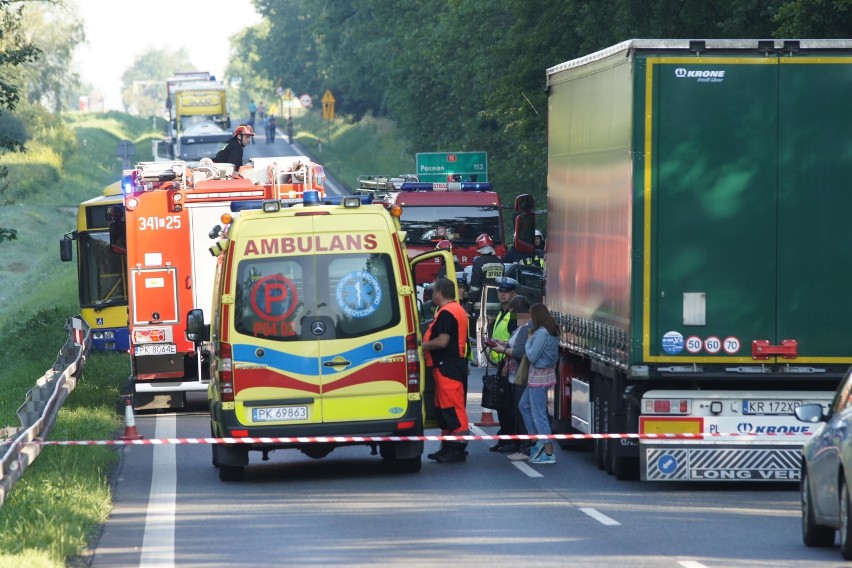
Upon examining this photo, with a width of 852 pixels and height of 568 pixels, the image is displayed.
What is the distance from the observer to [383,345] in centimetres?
1589

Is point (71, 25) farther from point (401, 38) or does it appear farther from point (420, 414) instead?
point (420, 414)

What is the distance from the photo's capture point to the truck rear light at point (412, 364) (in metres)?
15.9

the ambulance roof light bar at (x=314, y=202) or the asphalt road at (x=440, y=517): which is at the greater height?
the ambulance roof light bar at (x=314, y=202)

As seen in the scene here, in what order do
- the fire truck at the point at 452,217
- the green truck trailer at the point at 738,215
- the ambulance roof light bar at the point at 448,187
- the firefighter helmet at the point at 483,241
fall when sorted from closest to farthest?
the green truck trailer at the point at 738,215, the firefighter helmet at the point at 483,241, the fire truck at the point at 452,217, the ambulance roof light bar at the point at 448,187

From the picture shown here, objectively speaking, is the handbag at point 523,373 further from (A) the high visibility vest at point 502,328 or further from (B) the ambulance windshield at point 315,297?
(B) the ambulance windshield at point 315,297

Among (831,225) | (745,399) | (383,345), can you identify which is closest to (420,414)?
(383,345)

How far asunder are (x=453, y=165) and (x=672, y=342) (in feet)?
129

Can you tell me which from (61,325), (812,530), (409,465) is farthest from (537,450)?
(61,325)

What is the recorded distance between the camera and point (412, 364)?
15.9m

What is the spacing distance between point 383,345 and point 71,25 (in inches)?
3905

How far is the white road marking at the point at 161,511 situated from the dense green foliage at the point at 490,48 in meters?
11.1

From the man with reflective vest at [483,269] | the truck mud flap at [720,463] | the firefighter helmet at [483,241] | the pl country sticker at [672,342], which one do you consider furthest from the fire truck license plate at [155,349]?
the firefighter helmet at [483,241]

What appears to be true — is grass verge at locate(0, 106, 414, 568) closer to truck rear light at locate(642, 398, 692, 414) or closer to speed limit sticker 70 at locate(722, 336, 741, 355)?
truck rear light at locate(642, 398, 692, 414)

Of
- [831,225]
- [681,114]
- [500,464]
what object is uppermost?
[681,114]
